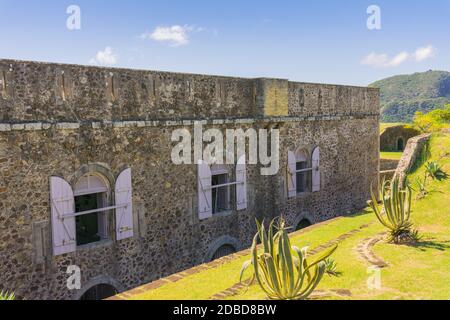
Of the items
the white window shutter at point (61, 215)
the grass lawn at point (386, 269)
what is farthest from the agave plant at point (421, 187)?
the white window shutter at point (61, 215)

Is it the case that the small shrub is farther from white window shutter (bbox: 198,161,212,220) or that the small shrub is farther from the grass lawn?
white window shutter (bbox: 198,161,212,220)

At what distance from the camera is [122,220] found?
32.5ft

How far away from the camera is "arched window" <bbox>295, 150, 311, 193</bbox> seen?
15.7 m

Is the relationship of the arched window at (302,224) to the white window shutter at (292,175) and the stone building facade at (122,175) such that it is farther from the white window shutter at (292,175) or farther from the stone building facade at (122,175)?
the white window shutter at (292,175)

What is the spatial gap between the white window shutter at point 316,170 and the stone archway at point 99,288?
8.35 m

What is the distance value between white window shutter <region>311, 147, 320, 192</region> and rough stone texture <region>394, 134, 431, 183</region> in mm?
3555

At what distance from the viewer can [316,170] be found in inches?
625

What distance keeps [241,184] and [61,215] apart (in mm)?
5545

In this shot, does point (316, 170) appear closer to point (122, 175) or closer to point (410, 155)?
point (410, 155)

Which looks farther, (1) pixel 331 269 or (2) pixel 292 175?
(2) pixel 292 175

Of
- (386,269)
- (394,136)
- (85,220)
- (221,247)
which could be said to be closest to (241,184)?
(221,247)

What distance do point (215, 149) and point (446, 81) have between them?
9055cm
